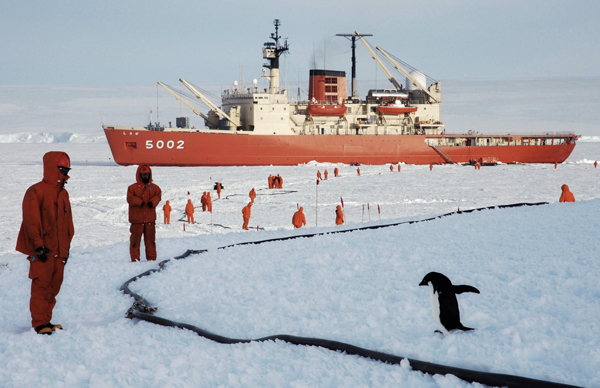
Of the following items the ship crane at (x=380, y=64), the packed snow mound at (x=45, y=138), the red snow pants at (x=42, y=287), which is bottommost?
the red snow pants at (x=42, y=287)

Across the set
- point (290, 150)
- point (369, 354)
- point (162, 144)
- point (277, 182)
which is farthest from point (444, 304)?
point (290, 150)

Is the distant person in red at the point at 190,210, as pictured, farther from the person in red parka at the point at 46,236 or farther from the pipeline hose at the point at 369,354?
the person in red parka at the point at 46,236

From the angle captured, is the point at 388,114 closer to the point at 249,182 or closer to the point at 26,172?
the point at 249,182

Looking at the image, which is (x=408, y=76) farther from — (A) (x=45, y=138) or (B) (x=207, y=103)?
(A) (x=45, y=138)

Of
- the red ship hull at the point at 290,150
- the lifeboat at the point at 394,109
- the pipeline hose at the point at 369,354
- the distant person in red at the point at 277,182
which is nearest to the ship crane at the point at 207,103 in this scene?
the red ship hull at the point at 290,150

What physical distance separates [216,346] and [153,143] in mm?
34233

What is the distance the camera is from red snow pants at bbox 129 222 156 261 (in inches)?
300

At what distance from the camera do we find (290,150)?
39562mm

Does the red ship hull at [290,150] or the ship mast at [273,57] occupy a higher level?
the ship mast at [273,57]

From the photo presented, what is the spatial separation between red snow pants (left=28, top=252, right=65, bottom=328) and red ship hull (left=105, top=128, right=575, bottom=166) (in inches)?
1297

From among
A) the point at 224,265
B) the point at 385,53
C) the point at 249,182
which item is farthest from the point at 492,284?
the point at 385,53

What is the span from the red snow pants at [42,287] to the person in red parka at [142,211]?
3.00 m

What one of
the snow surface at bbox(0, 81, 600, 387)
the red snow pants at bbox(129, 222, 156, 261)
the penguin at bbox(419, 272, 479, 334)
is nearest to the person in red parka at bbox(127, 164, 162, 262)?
the red snow pants at bbox(129, 222, 156, 261)

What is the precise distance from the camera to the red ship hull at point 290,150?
3647cm
